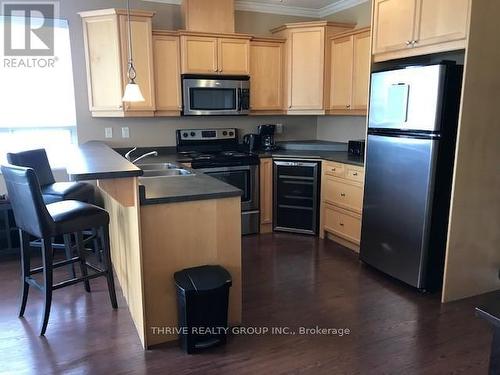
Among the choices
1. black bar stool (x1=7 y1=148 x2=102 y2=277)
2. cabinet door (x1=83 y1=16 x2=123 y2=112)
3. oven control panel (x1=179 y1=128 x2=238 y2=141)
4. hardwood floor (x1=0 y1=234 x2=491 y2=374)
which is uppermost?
cabinet door (x1=83 y1=16 x2=123 y2=112)

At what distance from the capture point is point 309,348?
7.34 feet

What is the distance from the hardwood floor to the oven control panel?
6.18 feet

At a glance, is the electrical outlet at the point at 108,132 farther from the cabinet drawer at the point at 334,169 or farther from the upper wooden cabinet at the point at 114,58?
the cabinet drawer at the point at 334,169

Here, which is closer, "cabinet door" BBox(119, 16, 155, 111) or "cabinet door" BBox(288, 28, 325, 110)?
"cabinet door" BBox(119, 16, 155, 111)

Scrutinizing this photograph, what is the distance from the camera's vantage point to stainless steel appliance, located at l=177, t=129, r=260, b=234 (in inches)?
161

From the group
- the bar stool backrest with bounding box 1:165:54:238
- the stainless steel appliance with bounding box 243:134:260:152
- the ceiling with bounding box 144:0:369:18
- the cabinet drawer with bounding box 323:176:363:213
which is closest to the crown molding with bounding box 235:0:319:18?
the ceiling with bounding box 144:0:369:18

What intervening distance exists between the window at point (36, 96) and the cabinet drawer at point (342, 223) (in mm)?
2702

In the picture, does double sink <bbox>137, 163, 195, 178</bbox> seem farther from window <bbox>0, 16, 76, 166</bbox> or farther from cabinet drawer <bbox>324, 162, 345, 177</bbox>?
cabinet drawer <bbox>324, 162, 345, 177</bbox>

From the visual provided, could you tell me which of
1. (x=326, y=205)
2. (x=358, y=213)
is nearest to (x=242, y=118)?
(x=326, y=205)

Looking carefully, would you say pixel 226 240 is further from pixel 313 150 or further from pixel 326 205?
pixel 313 150

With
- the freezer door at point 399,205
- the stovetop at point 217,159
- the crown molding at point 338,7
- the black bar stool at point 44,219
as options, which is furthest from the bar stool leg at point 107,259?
the crown molding at point 338,7

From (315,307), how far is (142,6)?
3.44 meters

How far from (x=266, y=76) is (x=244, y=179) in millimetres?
1230

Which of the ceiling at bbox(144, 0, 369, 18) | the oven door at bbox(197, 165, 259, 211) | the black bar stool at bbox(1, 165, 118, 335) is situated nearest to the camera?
the black bar stool at bbox(1, 165, 118, 335)
